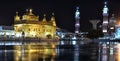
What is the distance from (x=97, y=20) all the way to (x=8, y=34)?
62.4m

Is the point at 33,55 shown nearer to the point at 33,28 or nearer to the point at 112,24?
the point at 33,28

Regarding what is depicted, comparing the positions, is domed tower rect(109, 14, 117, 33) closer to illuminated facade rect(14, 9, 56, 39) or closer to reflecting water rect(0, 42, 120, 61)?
illuminated facade rect(14, 9, 56, 39)

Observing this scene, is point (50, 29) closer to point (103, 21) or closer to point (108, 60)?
point (103, 21)

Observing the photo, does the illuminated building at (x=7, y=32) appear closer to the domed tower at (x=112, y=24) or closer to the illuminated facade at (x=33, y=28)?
the illuminated facade at (x=33, y=28)

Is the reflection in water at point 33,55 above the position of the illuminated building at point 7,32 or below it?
below

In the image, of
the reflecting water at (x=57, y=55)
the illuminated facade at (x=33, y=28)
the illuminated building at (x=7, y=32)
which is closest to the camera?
the reflecting water at (x=57, y=55)

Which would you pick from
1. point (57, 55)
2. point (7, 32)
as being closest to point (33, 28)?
point (7, 32)

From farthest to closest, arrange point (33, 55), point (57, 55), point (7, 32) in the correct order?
1. point (7, 32)
2. point (57, 55)
3. point (33, 55)

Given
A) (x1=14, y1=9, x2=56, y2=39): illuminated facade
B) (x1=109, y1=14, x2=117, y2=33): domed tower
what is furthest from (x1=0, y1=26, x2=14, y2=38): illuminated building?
(x1=109, y1=14, x2=117, y2=33): domed tower

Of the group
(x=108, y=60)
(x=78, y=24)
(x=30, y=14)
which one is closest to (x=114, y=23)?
(x=78, y=24)

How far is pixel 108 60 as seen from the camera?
18.6m

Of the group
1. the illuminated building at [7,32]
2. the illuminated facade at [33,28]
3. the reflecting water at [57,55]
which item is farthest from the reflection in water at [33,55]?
the illuminated building at [7,32]

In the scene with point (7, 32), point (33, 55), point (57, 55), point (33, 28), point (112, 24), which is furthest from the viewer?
point (112, 24)

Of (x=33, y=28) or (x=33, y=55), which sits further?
(x=33, y=28)
